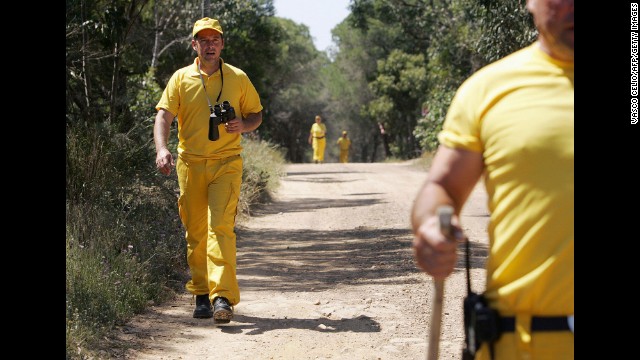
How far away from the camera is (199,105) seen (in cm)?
806

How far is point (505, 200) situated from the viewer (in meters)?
3.20

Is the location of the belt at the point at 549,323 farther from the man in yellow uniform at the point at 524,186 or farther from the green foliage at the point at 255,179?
the green foliage at the point at 255,179

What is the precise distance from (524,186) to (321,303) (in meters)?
5.84

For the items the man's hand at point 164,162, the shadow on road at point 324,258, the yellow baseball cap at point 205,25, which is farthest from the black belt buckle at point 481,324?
the shadow on road at point 324,258

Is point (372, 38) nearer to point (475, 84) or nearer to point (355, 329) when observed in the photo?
point (355, 329)

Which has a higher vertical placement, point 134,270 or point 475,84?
point 475,84

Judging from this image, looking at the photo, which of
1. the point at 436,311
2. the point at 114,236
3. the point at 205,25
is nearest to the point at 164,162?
the point at 205,25

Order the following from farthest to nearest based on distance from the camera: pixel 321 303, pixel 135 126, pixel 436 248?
pixel 135 126, pixel 321 303, pixel 436 248

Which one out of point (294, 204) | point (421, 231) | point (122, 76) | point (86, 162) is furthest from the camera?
point (294, 204)

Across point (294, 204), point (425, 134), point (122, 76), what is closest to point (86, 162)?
point (122, 76)

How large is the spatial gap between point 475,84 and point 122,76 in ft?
36.9

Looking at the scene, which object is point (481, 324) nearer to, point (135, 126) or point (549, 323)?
point (549, 323)

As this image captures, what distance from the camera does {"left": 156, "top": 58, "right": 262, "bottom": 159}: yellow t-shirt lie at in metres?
8.05

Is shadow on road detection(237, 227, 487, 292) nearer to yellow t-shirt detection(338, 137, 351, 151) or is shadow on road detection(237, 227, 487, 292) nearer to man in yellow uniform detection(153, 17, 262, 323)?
man in yellow uniform detection(153, 17, 262, 323)
